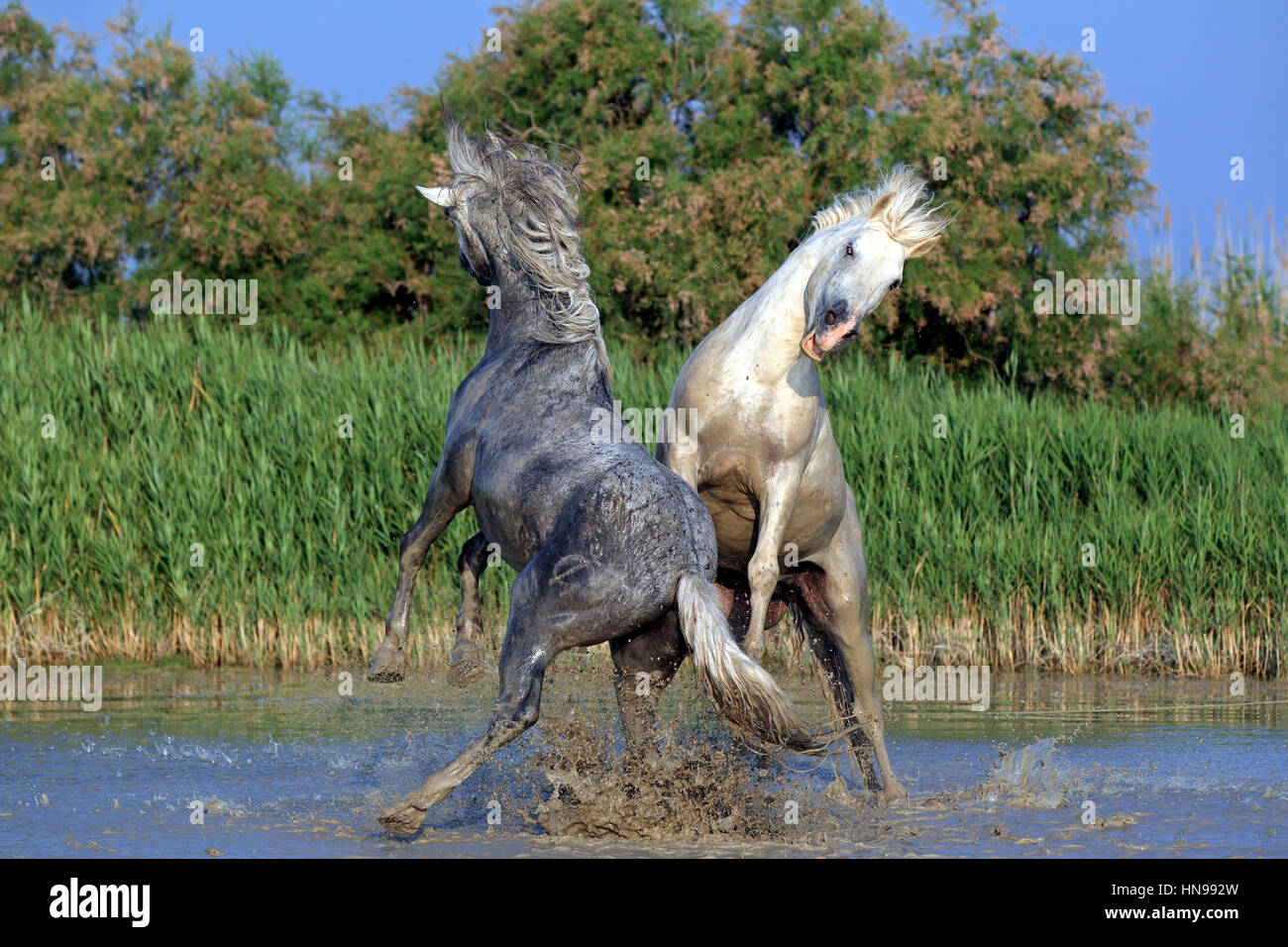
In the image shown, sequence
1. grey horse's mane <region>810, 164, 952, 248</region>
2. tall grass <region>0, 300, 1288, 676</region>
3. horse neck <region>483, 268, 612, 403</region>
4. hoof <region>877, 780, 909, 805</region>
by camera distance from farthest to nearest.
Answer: tall grass <region>0, 300, 1288, 676</region>, hoof <region>877, 780, 909, 805</region>, grey horse's mane <region>810, 164, 952, 248</region>, horse neck <region>483, 268, 612, 403</region>

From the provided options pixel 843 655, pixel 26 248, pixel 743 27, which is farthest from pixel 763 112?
pixel 843 655

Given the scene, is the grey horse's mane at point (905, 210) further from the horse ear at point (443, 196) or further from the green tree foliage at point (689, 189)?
the green tree foliage at point (689, 189)

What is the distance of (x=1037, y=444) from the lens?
11.6 metres

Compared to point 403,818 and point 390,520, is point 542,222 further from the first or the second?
point 390,520

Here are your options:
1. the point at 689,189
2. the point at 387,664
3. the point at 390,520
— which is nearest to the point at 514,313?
the point at 387,664

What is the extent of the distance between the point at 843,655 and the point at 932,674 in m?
4.18

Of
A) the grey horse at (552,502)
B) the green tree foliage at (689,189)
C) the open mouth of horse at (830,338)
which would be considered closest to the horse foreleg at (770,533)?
the grey horse at (552,502)

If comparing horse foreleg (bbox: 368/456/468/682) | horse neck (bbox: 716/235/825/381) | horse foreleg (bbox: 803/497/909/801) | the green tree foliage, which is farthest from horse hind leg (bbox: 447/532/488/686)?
the green tree foliage

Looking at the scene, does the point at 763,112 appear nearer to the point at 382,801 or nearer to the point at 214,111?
the point at 214,111

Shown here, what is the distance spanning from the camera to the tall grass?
34.1 ft

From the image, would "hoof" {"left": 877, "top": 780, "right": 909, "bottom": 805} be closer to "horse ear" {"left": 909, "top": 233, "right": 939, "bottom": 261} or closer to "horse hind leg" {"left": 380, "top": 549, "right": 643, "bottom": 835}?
"horse hind leg" {"left": 380, "top": 549, "right": 643, "bottom": 835}

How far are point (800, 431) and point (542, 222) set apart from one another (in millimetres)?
1281

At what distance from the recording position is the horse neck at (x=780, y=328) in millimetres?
5805

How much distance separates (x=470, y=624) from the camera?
18.1 ft
